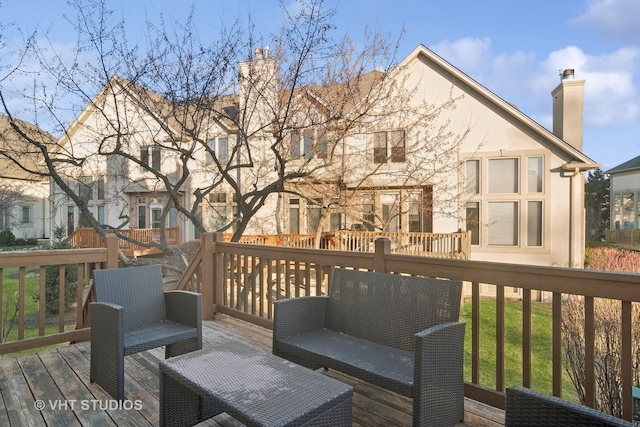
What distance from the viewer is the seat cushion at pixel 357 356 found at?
2.09 meters

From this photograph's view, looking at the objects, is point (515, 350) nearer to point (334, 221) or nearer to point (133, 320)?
point (334, 221)

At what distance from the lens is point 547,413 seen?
1.27 m

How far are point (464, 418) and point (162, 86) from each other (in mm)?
5854

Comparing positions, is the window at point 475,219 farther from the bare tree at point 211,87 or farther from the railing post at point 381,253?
the railing post at point 381,253

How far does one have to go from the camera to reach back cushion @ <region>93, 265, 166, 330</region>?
119 inches

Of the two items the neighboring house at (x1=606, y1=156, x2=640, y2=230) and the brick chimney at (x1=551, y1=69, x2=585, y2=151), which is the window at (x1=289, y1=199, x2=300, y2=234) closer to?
the brick chimney at (x1=551, y1=69, x2=585, y2=151)

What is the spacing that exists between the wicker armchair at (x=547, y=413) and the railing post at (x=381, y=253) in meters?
1.72

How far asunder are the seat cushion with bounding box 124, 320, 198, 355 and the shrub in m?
20.9

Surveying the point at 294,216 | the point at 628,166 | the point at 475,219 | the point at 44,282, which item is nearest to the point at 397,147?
the point at 475,219

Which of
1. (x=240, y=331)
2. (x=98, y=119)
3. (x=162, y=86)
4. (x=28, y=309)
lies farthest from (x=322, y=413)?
(x=28, y=309)

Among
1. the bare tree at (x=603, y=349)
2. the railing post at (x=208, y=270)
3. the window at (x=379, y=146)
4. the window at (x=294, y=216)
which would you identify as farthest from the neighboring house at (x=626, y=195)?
the railing post at (x=208, y=270)

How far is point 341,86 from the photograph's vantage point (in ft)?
24.4

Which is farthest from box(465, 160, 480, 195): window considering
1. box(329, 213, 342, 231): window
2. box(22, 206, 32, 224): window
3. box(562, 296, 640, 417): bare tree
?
box(22, 206, 32, 224): window

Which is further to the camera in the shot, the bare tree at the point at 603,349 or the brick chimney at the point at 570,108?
the brick chimney at the point at 570,108
